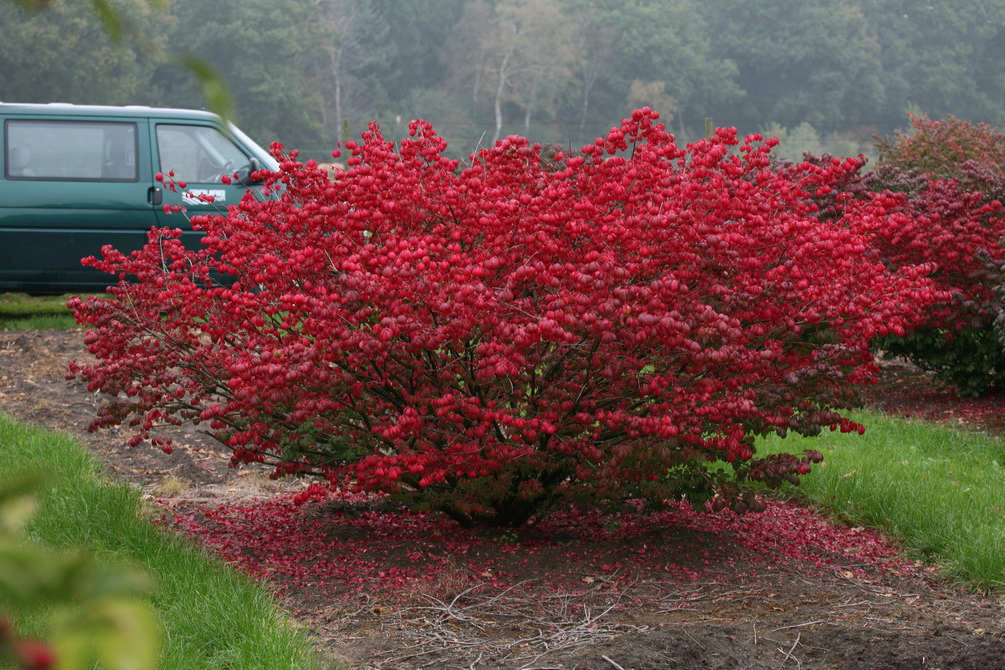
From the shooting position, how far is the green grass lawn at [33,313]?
10.1 metres

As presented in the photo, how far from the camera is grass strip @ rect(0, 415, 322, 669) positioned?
3.48 meters

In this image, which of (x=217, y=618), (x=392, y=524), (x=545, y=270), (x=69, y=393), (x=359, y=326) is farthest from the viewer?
(x=69, y=393)

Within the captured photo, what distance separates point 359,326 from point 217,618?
4.16 ft

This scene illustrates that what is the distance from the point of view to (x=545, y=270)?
412 cm

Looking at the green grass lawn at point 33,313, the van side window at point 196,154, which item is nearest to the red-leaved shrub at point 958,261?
the van side window at point 196,154

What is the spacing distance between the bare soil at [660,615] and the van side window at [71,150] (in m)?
5.53

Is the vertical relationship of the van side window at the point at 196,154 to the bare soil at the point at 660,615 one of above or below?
above

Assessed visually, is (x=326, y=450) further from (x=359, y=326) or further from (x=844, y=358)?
(x=844, y=358)

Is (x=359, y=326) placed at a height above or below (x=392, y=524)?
above

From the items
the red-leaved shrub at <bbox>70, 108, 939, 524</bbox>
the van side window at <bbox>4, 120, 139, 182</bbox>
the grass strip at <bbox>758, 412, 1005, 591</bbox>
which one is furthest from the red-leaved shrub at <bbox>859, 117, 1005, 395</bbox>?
the van side window at <bbox>4, 120, 139, 182</bbox>

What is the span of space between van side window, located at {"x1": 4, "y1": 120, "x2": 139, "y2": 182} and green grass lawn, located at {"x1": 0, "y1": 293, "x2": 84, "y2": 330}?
4.39 feet

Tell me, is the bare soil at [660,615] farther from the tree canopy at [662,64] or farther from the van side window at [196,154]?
the tree canopy at [662,64]

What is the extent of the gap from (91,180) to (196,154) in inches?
39.3

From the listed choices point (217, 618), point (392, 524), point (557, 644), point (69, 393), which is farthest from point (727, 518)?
point (69, 393)
